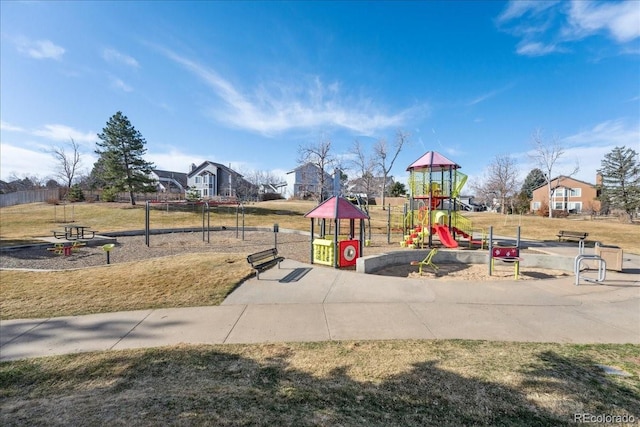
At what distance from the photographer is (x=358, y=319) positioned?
5891 mm

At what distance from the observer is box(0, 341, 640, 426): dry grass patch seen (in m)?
2.88

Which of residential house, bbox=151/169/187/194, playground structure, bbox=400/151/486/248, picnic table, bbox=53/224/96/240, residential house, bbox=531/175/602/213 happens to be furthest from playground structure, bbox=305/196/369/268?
residential house, bbox=151/169/187/194

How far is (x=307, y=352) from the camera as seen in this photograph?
4.43 meters

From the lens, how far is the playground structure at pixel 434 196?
50.2ft

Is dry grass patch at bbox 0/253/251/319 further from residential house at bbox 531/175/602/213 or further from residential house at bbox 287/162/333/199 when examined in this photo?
residential house at bbox 531/175/602/213

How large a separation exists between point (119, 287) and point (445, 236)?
556 inches

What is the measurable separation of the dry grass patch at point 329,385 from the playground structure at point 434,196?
10742 mm

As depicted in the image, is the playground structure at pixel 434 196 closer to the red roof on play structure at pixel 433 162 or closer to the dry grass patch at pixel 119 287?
the red roof on play structure at pixel 433 162

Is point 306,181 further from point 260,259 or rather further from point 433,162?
point 260,259

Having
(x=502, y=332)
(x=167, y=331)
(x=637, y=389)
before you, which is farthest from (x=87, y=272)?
(x=637, y=389)

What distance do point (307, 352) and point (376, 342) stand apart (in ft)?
3.87

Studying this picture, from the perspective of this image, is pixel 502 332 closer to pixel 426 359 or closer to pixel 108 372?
pixel 426 359

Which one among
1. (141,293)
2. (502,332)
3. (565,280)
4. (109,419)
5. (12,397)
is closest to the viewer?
(109,419)

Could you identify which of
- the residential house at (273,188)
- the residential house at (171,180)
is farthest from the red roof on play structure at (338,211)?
the residential house at (273,188)
